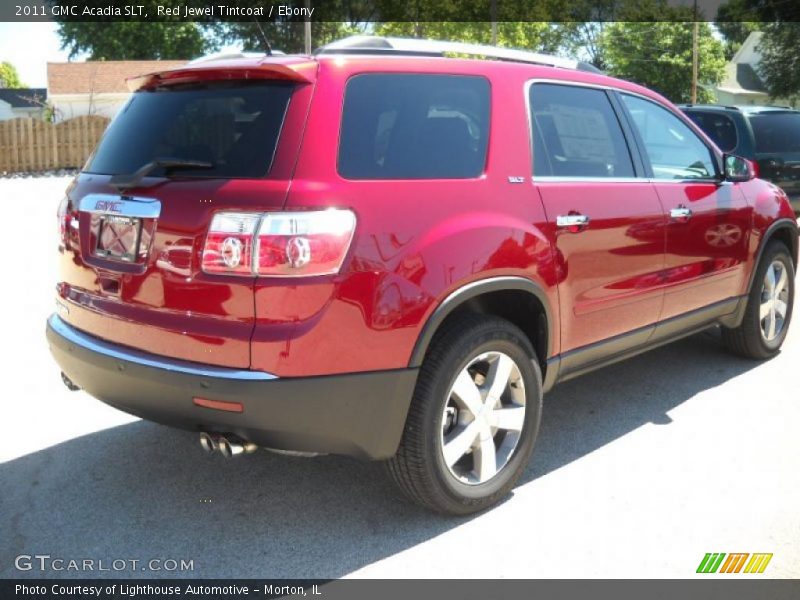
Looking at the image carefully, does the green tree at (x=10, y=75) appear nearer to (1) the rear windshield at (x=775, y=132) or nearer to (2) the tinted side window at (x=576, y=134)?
(1) the rear windshield at (x=775, y=132)

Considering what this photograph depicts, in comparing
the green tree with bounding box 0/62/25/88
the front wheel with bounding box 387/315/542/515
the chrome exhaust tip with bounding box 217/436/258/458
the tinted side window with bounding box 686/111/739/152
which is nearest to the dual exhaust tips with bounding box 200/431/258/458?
the chrome exhaust tip with bounding box 217/436/258/458

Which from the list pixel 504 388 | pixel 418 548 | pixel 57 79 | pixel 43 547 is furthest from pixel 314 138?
pixel 57 79

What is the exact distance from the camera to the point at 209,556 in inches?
130

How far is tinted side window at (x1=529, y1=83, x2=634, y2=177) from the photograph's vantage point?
3955 millimetres

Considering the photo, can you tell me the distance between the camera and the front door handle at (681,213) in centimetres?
468

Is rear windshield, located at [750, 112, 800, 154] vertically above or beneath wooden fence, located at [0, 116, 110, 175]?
above

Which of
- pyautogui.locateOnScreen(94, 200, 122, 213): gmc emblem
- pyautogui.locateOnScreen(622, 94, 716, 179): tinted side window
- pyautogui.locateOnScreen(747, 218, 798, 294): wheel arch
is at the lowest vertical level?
pyautogui.locateOnScreen(747, 218, 798, 294): wheel arch

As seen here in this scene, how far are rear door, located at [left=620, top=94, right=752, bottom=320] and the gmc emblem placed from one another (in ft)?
8.88

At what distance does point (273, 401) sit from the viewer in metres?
2.97

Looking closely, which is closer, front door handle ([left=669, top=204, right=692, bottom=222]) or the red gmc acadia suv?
the red gmc acadia suv

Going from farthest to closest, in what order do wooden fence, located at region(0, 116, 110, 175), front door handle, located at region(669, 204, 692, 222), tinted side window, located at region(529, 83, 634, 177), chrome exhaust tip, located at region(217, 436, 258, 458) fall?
wooden fence, located at region(0, 116, 110, 175)
front door handle, located at region(669, 204, 692, 222)
tinted side window, located at region(529, 83, 634, 177)
chrome exhaust tip, located at region(217, 436, 258, 458)

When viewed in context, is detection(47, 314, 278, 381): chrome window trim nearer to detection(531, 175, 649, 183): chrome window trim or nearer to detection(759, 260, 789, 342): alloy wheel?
detection(531, 175, 649, 183): chrome window trim

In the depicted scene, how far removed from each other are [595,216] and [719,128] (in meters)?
6.67

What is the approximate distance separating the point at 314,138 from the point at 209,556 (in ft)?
5.38
